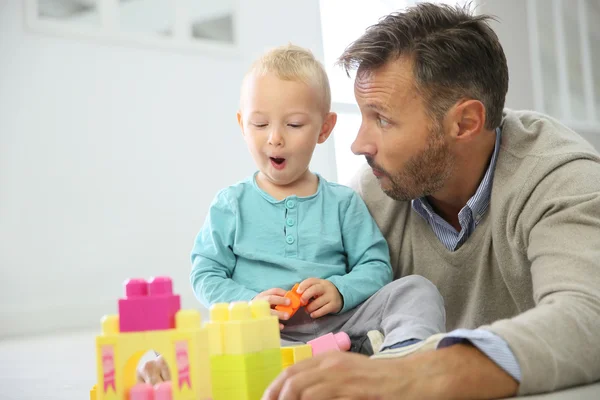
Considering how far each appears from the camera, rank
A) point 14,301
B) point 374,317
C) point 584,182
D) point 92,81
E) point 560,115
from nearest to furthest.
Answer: point 584,182 → point 374,317 → point 14,301 → point 92,81 → point 560,115

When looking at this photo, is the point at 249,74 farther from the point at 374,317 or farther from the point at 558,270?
the point at 558,270

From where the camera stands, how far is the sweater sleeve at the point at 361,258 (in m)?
1.58

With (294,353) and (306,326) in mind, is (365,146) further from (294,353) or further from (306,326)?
(294,353)

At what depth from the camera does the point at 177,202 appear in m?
4.82

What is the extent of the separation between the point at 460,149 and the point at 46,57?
10.5ft

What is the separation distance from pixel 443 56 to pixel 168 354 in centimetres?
104

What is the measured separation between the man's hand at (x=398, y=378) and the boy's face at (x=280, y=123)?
2.59 ft

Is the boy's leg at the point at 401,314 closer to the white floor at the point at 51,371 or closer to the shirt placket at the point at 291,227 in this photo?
the shirt placket at the point at 291,227

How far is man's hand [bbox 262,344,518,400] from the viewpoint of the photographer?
929 millimetres

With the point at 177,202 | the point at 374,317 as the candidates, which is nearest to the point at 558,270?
the point at 374,317

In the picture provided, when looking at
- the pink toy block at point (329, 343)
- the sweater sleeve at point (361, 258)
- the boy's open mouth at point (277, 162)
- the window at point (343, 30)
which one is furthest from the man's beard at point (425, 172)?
the window at point (343, 30)

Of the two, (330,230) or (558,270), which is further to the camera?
(330,230)

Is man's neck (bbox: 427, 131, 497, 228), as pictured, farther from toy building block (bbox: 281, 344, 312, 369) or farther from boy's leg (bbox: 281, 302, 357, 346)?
toy building block (bbox: 281, 344, 312, 369)

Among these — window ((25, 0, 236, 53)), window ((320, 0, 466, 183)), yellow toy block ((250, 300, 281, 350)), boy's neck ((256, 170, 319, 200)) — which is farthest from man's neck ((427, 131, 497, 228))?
window ((320, 0, 466, 183))
